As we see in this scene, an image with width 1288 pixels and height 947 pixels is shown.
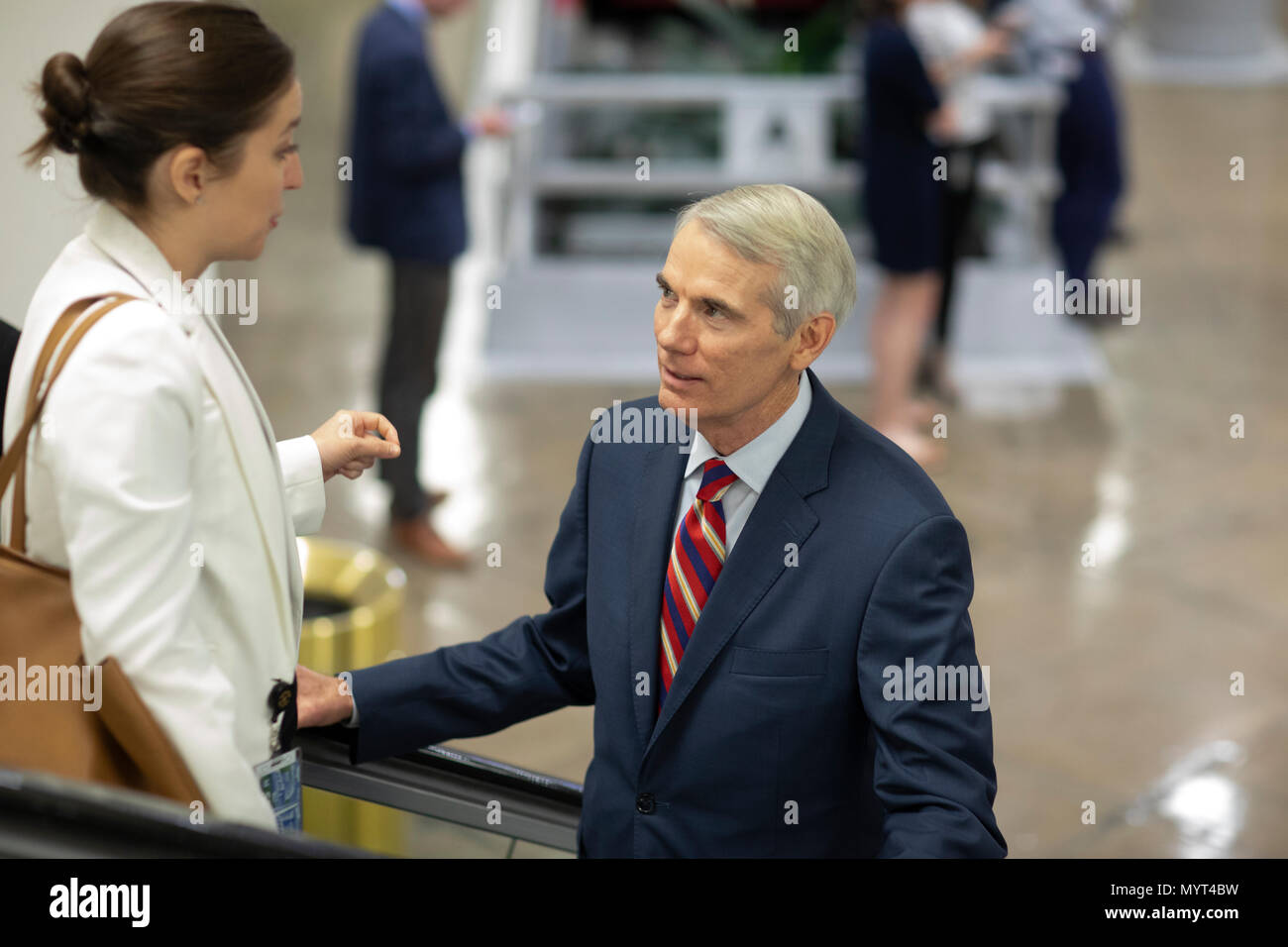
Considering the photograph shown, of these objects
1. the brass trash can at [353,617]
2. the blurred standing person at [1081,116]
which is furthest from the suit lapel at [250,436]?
the blurred standing person at [1081,116]

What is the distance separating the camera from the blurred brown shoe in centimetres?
509

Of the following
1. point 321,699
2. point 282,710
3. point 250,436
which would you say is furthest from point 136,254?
point 321,699

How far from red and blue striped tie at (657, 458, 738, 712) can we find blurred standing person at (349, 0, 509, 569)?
10.7 feet

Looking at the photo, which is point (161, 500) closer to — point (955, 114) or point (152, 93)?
point (152, 93)

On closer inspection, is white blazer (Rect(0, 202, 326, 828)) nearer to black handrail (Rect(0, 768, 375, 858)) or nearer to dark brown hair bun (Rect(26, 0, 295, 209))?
dark brown hair bun (Rect(26, 0, 295, 209))

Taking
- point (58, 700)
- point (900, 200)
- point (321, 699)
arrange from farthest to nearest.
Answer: point (900, 200), point (321, 699), point (58, 700)

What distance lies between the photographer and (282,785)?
5.51ft

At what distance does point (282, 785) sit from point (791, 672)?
578 millimetres

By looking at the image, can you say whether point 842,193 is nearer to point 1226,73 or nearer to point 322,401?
point 322,401

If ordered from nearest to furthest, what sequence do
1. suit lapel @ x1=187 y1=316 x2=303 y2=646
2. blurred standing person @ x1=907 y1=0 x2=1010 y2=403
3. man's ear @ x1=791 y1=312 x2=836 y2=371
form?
suit lapel @ x1=187 y1=316 x2=303 y2=646, man's ear @ x1=791 y1=312 x2=836 y2=371, blurred standing person @ x1=907 y1=0 x2=1010 y2=403

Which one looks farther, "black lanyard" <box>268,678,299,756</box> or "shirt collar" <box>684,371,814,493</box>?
"shirt collar" <box>684,371,814,493</box>

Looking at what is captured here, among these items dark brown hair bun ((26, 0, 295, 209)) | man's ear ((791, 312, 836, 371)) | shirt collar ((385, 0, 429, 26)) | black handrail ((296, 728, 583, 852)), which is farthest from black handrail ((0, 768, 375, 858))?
shirt collar ((385, 0, 429, 26))

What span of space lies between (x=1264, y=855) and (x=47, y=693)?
10.8ft
